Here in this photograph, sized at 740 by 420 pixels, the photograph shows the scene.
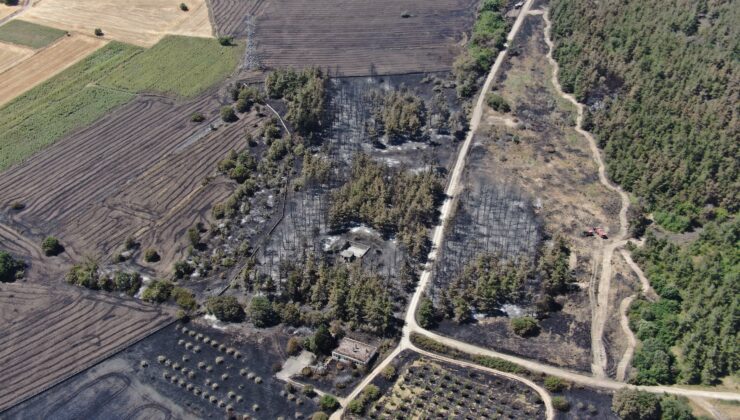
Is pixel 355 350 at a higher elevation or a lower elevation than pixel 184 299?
lower

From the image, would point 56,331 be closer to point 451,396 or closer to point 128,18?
point 451,396

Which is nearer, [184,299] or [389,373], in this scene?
[389,373]

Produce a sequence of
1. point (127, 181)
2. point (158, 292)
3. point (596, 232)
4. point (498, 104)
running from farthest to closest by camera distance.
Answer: point (498, 104)
point (127, 181)
point (596, 232)
point (158, 292)

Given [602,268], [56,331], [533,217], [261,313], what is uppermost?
[261,313]

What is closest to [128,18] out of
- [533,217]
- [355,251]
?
[355,251]

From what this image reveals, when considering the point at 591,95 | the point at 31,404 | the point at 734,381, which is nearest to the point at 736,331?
the point at 734,381

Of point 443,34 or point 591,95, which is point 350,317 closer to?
point 591,95
